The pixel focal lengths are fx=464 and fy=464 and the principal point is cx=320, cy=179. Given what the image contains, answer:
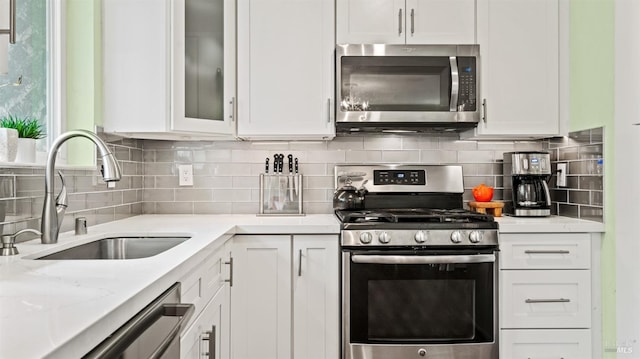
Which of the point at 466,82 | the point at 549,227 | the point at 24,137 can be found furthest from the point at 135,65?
the point at 549,227

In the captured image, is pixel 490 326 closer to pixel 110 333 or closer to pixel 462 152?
pixel 462 152

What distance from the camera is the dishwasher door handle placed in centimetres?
83

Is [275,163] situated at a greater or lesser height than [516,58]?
lesser

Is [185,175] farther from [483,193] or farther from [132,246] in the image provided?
[483,193]

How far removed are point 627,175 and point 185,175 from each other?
7.71ft

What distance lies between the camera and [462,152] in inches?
114

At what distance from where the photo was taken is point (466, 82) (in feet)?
8.23

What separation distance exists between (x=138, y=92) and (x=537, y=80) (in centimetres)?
211

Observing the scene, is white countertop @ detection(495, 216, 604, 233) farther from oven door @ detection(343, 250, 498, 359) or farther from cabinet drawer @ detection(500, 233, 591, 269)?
oven door @ detection(343, 250, 498, 359)

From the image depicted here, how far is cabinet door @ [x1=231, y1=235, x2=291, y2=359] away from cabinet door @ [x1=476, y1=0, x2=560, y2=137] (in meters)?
1.36

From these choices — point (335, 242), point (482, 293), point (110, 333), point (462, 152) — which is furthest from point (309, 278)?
point (110, 333)

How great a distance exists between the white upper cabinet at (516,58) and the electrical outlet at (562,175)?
36 centimetres

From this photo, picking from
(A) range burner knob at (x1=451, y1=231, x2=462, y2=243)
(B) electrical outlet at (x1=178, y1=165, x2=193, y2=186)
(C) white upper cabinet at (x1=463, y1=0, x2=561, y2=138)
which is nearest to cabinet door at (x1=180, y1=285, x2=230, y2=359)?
(B) electrical outlet at (x1=178, y1=165, x2=193, y2=186)

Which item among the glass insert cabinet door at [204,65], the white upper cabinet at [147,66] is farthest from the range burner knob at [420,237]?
the white upper cabinet at [147,66]
